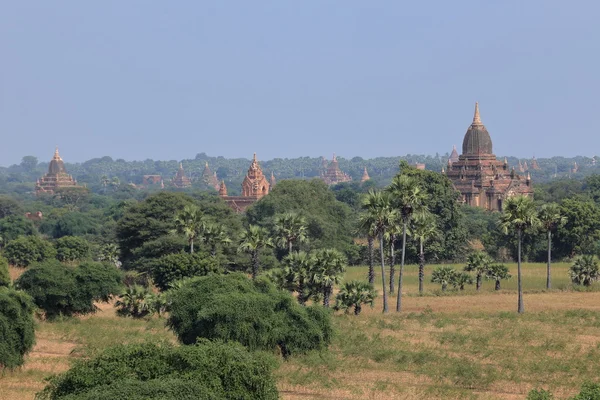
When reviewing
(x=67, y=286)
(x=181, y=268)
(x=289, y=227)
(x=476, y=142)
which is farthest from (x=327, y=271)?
(x=476, y=142)

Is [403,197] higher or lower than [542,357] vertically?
higher

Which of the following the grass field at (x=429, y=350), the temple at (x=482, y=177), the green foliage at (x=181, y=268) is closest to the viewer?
the grass field at (x=429, y=350)

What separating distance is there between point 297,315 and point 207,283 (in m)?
4.24

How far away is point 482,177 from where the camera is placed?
142 meters

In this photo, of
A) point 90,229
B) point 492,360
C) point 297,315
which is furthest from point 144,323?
point 90,229

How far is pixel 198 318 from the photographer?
141ft

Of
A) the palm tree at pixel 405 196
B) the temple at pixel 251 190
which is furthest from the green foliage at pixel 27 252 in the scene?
the temple at pixel 251 190

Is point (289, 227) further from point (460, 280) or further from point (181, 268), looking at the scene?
point (460, 280)

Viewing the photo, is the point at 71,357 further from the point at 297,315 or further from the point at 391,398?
the point at 391,398

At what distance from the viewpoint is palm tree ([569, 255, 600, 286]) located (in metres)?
69.3

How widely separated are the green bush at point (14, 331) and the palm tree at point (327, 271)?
53.3 feet

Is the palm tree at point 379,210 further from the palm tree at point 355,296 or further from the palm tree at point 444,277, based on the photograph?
the palm tree at point 444,277

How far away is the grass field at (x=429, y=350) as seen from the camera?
37844 mm

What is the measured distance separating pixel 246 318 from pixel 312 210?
2124 inches
